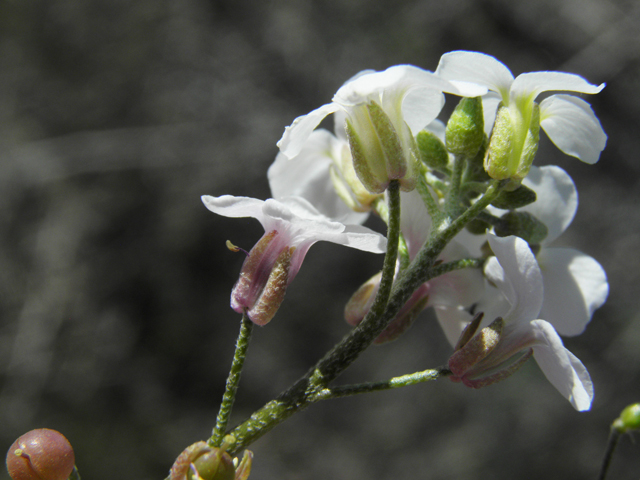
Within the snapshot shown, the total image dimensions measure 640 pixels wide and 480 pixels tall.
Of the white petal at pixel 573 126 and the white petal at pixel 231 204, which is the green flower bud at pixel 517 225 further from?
the white petal at pixel 231 204

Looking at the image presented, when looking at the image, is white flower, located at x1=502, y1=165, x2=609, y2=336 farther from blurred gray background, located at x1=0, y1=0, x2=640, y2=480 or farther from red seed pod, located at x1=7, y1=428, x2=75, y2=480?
blurred gray background, located at x1=0, y1=0, x2=640, y2=480

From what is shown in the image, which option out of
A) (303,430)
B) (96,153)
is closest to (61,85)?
(96,153)

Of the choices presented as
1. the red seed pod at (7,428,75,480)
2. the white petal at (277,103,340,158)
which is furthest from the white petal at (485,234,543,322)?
the red seed pod at (7,428,75,480)

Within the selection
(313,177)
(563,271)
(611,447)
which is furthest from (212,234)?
(611,447)

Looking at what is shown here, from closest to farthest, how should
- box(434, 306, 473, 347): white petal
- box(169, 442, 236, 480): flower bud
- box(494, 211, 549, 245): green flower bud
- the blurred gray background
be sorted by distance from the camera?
box(169, 442, 236, 480): flower bud
box(494, 211, 549, 245): green flower bud
box(434, 306, 473, 347): white petal
the blurred gray background

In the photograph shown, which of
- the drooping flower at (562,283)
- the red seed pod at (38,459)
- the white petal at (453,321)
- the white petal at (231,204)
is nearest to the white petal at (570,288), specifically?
the drooping flower at (562,283)
